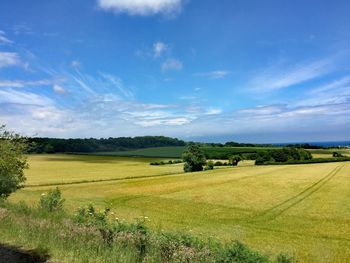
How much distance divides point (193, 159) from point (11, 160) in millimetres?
69274

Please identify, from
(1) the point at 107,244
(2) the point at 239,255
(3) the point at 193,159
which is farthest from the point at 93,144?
(2) the point at 239,255

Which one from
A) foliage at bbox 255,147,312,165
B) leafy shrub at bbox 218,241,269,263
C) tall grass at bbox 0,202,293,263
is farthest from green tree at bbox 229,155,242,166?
leafy shrub at bbox 218,241,269,263

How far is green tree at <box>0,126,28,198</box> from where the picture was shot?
93.5 feet

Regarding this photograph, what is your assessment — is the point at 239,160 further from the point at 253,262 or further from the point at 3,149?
the point at 253,262

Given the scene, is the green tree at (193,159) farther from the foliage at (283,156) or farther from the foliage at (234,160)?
the foliage at (283,156)

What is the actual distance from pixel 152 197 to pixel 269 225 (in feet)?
67.7

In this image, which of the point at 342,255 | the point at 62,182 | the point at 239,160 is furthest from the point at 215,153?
the point at 342,255

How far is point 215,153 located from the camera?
14638 centimetres

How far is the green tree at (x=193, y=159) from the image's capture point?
325 ft

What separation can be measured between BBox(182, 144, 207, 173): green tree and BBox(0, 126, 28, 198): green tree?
65.4m

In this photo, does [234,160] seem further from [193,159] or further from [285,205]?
[285,205]

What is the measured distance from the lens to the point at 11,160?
32.0 metres

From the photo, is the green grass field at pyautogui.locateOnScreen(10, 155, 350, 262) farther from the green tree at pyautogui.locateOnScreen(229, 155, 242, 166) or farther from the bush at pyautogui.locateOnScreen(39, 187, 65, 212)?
the green tree at pyautogui.locateOnScreen(229, 155, 242, 166)

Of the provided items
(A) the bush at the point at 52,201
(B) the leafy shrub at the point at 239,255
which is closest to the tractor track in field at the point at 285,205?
(A) the bush at the point at 52,201
